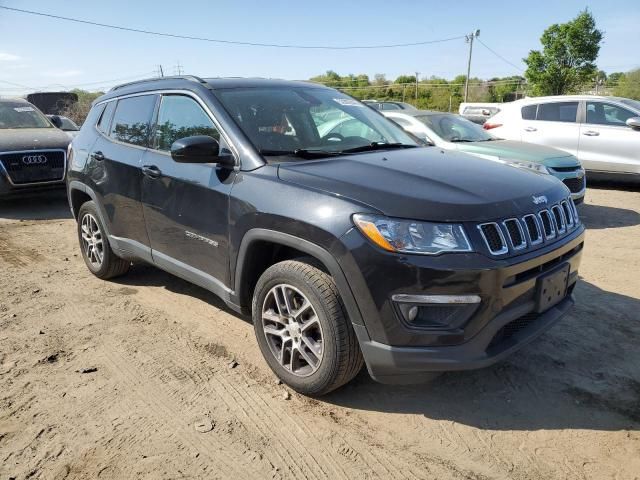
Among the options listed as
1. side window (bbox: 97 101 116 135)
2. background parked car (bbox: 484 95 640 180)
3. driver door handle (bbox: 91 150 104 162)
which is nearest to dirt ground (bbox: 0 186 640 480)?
driver door handle (bbox: 91 150 104 162)

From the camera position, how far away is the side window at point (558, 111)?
30.5 ft

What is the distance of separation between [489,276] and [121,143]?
322 cm

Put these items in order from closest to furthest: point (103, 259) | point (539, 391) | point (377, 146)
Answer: point (539, 391) < point (377, 146) < point (103, 259)

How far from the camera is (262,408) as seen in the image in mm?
2842

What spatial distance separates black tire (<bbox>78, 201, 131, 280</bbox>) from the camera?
182 inches

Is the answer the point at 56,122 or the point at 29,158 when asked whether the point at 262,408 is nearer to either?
the point at 29,158

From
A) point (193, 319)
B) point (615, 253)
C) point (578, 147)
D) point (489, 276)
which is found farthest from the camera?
point (578, 147)

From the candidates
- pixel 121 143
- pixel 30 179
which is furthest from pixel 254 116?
pixel 30 179

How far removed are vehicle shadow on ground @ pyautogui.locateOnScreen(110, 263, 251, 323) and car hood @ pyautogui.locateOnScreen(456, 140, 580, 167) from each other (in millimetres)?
4271

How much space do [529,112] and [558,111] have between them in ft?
1.66

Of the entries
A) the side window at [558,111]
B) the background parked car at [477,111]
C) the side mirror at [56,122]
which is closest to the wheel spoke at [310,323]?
the side window at [558,111]

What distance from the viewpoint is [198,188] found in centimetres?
331

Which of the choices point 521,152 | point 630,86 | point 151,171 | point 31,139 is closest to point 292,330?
point 151,171

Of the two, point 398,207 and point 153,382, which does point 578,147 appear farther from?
point 153,382
